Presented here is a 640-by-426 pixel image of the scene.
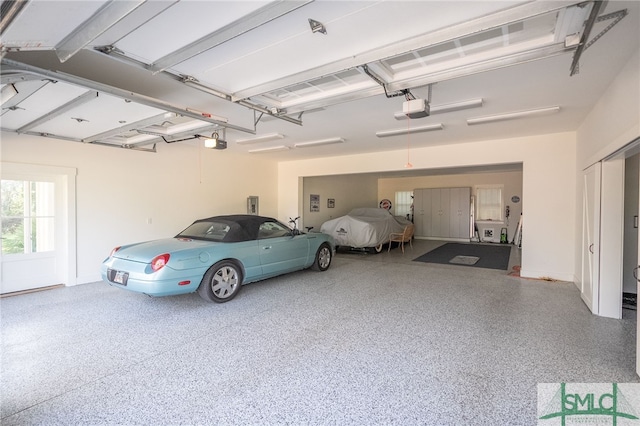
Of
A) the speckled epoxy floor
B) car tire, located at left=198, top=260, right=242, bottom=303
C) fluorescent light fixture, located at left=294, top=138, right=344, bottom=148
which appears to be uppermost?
fluorescent light fixture, located at left=294, top=138, right=344, bottom=148

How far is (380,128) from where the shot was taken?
17.9 ft

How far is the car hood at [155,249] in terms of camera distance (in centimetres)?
400

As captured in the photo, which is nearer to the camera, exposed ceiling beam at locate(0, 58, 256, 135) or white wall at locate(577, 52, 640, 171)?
exposed ceiling beam at locate(0, 58, 256, 135)

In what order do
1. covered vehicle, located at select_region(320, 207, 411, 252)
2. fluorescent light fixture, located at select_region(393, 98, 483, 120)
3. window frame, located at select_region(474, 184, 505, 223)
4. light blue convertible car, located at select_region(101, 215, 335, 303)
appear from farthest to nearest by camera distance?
window frame, located at select_region(474, 184, 505, 223) < covered vehicle, located at select_region(320, 207, 411, 252) < fluorescent light fixture, located at select_region(393, 98, 483, 120) < light blue convertible car, located at select_region(101, 215, 335, 303)

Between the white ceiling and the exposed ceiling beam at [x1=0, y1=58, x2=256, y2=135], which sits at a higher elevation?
the white ceiling

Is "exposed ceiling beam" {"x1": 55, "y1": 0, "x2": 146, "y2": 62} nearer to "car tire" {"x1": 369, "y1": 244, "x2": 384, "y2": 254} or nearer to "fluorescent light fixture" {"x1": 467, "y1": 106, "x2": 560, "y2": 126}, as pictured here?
"fluorescent light fixture" {"x1": 467, "y1": 106, "x2": 560, "y2": 126}

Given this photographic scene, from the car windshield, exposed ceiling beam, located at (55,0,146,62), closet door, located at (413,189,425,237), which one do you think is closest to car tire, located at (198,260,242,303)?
the car windshield

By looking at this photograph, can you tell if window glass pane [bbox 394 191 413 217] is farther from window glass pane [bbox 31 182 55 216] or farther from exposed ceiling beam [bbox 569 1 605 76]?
window glass pane [bbox 31 182 55 216]

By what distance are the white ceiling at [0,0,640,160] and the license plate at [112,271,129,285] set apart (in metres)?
1.94

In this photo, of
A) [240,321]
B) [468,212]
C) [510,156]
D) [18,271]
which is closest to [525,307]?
[510,156]

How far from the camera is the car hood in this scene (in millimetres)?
4004

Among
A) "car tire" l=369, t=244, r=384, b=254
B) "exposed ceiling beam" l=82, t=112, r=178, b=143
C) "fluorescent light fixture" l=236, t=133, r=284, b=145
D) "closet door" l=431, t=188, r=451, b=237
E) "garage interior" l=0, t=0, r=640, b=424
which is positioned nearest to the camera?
"garage interior" l=0, t=0, r=640, b=424

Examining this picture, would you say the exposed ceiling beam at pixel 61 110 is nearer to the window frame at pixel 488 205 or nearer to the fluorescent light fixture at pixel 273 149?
the fluorescent light fixture at pixel 273 149

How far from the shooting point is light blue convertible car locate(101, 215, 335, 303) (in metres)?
3.93
